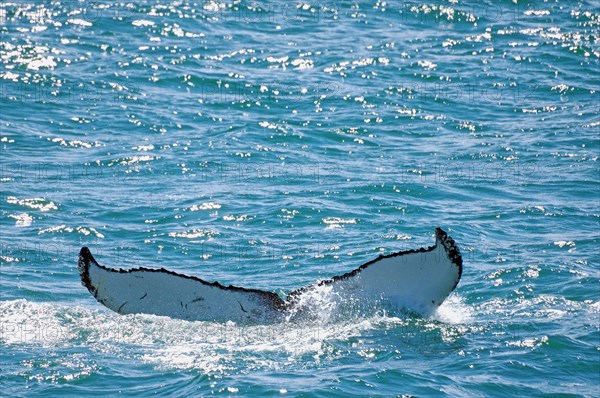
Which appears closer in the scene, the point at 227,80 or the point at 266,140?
the point at 266,140

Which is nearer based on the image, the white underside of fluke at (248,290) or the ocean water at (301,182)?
the white underside of fluke at (248,290)

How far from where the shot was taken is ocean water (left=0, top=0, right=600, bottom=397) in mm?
9719

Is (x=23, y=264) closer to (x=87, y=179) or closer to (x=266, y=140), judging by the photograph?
(x=87, y=179)

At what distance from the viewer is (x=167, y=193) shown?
1631 centimetres

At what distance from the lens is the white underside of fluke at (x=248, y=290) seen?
9.16m

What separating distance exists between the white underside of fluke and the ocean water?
0.34 metres

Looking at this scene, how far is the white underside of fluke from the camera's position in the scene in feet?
30.0

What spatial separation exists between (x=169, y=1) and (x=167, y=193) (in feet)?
43.3

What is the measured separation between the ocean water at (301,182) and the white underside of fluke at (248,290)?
0.34 meters

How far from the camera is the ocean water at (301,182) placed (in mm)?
9719

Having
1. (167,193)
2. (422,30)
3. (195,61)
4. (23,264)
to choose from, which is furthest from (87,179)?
(422,30)

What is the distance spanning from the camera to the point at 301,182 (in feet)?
55.5

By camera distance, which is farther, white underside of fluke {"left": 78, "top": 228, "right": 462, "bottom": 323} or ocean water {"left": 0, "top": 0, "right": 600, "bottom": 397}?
ocean water {"left": 0, "top": 0, "right": 600, "bottom": 397}

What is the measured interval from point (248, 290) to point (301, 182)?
7.64 meters
